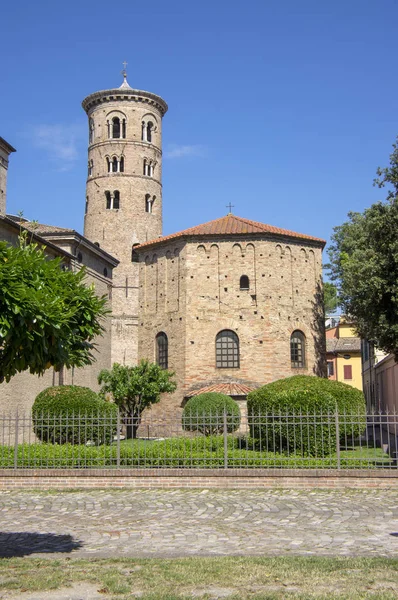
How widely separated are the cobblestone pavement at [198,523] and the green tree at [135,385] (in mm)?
13576

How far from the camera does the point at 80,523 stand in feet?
31.5

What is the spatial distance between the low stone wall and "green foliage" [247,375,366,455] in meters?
1.05

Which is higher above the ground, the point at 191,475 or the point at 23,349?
the point at 23,349

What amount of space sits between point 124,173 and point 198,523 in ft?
127

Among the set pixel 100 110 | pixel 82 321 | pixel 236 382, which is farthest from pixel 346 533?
pixel 100 110

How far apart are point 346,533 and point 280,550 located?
148cm

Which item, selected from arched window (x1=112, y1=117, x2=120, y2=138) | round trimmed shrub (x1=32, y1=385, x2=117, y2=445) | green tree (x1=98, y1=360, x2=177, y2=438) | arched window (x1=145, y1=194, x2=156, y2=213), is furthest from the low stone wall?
arched window (x1=112, y1=117, x2=120, y2=138)

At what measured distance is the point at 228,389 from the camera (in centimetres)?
2933

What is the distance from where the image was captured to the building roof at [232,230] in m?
31.8

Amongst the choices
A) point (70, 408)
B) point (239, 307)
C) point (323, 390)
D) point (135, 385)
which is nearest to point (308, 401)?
point (323, 390)

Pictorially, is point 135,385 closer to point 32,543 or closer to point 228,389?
point 228,389

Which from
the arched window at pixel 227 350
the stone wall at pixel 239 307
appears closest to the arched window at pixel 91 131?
the stone wall at pixel 239 307

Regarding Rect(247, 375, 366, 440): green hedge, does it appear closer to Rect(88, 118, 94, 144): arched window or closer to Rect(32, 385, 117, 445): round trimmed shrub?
Rect(32, 385, 117, 445): round trimmed shrub

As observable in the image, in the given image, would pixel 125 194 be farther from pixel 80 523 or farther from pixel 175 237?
pixel 80 523
